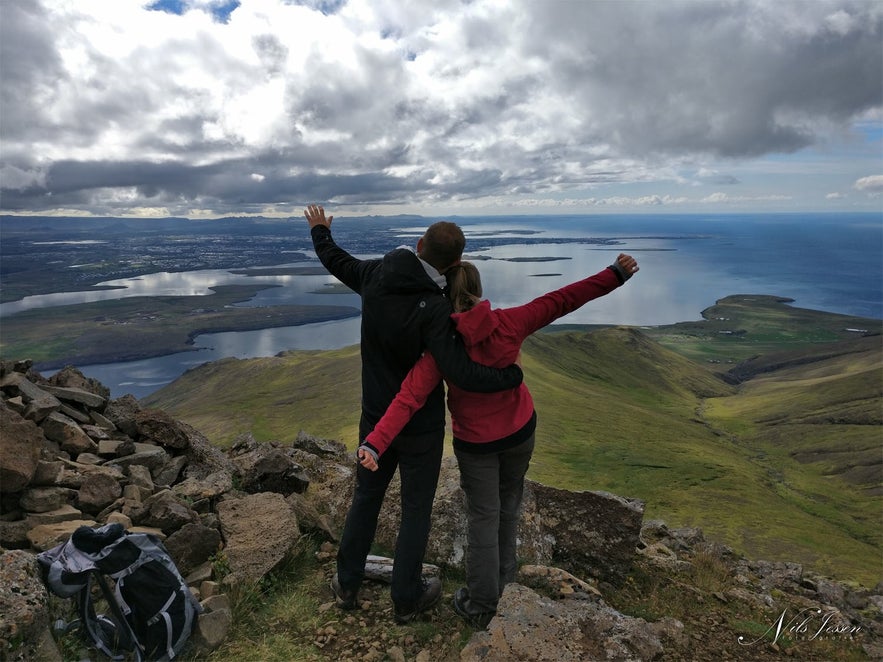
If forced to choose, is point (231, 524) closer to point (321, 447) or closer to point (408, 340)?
point (408, 340)

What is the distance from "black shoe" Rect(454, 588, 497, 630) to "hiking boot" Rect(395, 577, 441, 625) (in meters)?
0.28

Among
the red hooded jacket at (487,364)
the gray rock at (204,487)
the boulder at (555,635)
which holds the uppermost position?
the red hooded jacket at (487,364)

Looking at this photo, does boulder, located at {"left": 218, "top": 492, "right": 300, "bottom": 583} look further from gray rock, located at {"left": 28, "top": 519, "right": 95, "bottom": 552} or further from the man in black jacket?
gray rock, located at {"left": 28, "top": 519, "right": 95, "bottom": 552}

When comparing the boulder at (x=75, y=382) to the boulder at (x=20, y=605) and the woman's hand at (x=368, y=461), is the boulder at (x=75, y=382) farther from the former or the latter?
the woman's hand at (x=368, y=461)

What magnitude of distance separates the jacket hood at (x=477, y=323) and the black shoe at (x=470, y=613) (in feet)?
11.8

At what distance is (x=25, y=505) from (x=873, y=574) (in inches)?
3266

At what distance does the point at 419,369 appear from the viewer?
6.11 m

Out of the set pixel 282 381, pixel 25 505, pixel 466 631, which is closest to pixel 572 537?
pixel 466 631

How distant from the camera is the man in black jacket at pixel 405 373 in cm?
596

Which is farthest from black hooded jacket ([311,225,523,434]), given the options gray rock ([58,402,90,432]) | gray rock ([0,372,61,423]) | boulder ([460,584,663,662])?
gray rock ([58,402,90,432])

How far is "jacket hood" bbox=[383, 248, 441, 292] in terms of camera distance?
6.02 meters

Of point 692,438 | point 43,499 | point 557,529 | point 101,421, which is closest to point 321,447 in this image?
point 101,421

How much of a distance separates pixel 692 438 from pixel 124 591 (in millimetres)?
144013

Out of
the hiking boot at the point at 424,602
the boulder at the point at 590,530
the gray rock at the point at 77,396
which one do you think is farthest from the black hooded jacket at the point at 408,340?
the gray rock at the point at 77,396
